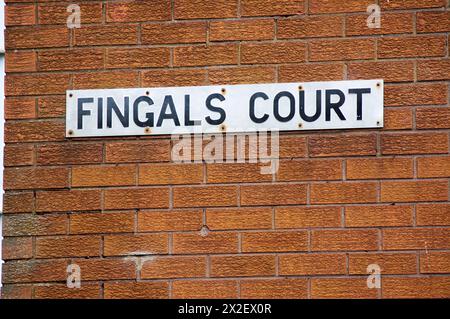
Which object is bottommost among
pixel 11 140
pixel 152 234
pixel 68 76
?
pixel 152 234

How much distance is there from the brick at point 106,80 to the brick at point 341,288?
1.18 m

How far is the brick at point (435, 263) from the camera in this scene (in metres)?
4.41

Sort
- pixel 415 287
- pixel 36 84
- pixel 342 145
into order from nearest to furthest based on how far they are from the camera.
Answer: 1. pixel 415 287
2. pixel 342 145
3. pixel 36 84

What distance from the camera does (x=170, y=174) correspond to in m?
4.58

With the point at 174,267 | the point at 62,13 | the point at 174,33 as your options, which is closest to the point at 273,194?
the point at 174,267

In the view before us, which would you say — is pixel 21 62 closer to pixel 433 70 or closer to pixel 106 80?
pixel 106 80

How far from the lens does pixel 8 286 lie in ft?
15.2

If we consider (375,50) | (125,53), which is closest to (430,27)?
(375,50)

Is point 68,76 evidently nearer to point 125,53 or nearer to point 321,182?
point 125,53

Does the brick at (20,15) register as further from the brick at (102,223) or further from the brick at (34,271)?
the brick at (34,271)

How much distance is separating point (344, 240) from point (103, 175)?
1.08 metres

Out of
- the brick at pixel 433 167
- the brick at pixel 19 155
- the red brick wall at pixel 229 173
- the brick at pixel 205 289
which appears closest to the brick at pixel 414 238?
the red brick wall at pixel 229 173
